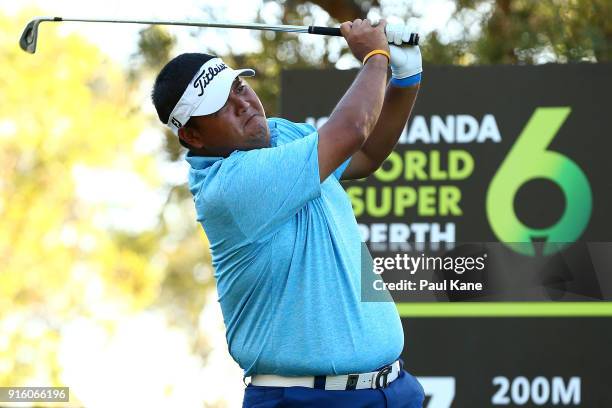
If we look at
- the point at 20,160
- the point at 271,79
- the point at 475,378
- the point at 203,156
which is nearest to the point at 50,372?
the point at 20,160

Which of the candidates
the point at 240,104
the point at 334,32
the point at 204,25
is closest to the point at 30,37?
the point at 204,25

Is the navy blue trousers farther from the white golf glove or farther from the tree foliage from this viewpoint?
the tree foliage

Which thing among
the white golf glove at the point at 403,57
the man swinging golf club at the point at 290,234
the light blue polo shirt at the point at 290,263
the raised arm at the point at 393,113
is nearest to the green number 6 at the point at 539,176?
the raised arm at the point at 393,113

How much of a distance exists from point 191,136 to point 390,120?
2.27 ft

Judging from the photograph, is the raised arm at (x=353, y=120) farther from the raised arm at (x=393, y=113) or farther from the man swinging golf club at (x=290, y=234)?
the raised arm at (x=393, y=113)

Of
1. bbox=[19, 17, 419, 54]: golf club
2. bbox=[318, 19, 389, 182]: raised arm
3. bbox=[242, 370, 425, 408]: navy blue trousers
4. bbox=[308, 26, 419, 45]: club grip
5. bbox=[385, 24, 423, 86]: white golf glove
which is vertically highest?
bbox=[19, 17, 419, 54]: golf club

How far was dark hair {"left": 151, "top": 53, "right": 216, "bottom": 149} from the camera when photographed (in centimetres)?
355

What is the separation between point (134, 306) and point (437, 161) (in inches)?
334

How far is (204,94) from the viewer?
11.5 ft

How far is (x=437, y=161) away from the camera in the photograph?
16.7 ft

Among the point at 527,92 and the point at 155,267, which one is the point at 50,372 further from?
the point at 527,92

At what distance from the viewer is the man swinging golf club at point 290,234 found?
327cm

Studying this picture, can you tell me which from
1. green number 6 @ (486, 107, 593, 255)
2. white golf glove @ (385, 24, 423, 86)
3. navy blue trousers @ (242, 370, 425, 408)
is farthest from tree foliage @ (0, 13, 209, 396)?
navy blue trousers @ (242, 370, 425, 408)

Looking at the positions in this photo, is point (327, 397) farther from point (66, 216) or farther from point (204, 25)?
point (66, 216)
